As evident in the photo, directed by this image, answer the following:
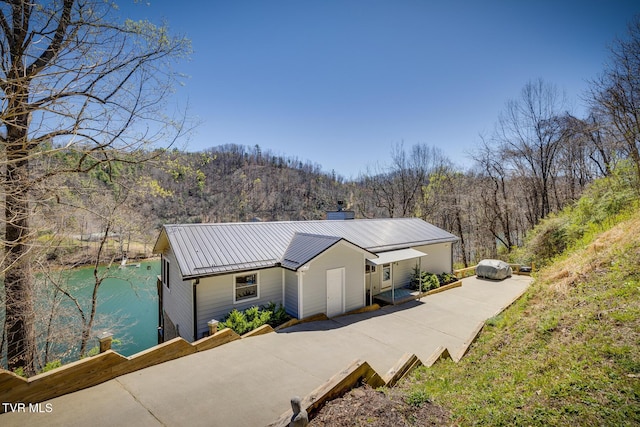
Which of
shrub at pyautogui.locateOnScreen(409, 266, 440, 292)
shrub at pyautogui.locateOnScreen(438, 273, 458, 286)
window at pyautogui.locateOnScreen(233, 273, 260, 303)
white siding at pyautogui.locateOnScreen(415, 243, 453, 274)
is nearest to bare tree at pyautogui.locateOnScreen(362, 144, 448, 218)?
white siding at pyautogui.locateOnScreen(415, 243, 453, 274)

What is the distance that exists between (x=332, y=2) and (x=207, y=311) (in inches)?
430

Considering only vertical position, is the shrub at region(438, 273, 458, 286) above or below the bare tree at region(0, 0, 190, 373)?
below

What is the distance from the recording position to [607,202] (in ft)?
40.7

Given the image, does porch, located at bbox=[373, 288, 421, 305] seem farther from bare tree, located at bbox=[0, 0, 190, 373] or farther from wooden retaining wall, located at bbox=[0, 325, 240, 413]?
bare tree, located at bbox=[0, 0, 190, 373]

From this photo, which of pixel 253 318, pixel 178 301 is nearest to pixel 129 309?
pixel 178 301

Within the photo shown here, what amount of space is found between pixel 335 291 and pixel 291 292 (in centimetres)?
178

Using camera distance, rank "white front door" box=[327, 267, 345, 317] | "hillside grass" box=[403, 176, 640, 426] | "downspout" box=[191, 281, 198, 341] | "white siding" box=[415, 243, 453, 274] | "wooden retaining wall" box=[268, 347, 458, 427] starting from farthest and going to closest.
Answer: "white siding" box=[415, 243, 453, 274] → "white front door" box=[327, 267, 345, 317] → "downspout" box=[191, 281, 198, 341] → "wooden retaining wall" box=[268, 347, 458, 427] → "hillside grass" box=[403, 176, 640, 426]

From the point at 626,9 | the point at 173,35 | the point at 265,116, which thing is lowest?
the point at 173,35

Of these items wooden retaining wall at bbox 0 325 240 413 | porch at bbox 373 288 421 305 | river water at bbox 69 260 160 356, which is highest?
wooden retaining wall at bbox 0 325 240 413

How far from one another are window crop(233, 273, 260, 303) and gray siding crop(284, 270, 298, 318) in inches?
43.0

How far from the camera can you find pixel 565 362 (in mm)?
4289

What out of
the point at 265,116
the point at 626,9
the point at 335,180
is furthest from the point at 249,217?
the point at 626,9

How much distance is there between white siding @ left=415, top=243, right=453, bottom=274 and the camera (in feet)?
53.2

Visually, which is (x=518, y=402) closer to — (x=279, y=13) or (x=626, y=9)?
(x=279, y=13)
